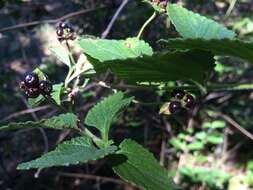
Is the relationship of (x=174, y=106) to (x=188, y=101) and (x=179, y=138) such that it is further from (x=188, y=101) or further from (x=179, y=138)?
(x=179, y=138)

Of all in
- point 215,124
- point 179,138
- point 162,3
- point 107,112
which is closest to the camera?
point 107,112

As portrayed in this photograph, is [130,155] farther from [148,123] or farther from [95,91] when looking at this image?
[148,123]

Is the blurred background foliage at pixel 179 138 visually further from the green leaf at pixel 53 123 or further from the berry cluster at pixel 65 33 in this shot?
the green leaf at pixel 53 123

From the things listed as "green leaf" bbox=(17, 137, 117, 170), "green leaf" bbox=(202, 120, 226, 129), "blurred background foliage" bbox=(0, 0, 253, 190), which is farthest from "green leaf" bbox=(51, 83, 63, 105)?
"green leaf" bbox=(202, 120, 226, 129)

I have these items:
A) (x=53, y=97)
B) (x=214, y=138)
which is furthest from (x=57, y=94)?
(x=214, y=138)

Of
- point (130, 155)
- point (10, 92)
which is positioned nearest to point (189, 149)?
point (10, 92)

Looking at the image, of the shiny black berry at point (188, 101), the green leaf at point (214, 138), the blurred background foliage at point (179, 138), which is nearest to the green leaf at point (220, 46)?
the shiny black berry at point (188, 101)
